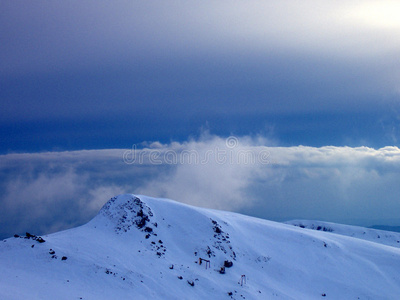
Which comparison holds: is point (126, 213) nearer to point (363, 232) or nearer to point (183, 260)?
point (183, 260)

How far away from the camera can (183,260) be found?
4197 cm

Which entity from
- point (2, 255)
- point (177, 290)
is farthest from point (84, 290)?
point (2, 255)

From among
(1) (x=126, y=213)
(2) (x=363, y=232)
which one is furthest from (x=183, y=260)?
(2) (x=363, y=232)

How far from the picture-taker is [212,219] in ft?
172

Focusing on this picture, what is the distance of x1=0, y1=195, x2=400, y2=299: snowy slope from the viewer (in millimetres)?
32656

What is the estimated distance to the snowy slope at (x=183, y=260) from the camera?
32656 mm

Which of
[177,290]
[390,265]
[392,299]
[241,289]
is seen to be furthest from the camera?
[390,265]

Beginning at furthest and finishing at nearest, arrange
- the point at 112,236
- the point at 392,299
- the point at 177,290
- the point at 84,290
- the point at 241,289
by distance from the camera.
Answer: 1. the point at 112,236
2. the point at 392,299
3. the point at 241,289
4. the point at 177,290
5. the point at 84,290

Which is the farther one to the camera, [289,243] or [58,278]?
[289,243]

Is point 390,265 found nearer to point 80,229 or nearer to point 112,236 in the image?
point 112,236

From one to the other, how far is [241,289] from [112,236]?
2068 centimetres

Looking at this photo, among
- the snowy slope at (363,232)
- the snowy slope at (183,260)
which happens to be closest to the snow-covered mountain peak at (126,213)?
the snowy slope at (183,260)

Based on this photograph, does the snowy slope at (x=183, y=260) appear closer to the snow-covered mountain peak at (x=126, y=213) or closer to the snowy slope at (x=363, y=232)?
the snow-covered mountain peak at (x=126, y=213)

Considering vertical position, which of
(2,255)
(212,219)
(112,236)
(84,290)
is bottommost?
(84,290)
